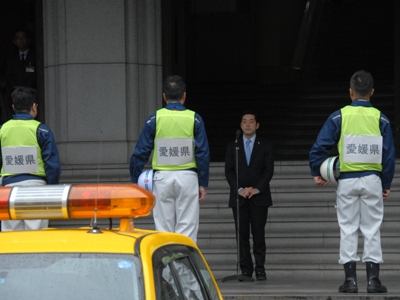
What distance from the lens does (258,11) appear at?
25.7 m

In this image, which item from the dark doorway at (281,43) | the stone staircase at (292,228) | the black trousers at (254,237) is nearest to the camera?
the black trousers at (254,237)

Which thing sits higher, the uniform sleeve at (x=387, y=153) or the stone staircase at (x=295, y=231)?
the uniform sleeve at (x=387, y=153)

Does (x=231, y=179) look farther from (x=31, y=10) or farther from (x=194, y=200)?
(x=31, y=10)

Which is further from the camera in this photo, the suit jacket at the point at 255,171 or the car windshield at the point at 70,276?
the suit jacket at the point at 255,171

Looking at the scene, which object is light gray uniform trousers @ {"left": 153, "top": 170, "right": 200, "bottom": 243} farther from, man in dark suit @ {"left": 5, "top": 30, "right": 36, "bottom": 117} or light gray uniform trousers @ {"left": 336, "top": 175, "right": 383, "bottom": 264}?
man in dark suit @ {"left": 5, "top": 30, "right": 36, "bottom": 117}

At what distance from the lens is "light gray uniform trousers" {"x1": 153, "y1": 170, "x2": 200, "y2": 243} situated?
9.99 meters

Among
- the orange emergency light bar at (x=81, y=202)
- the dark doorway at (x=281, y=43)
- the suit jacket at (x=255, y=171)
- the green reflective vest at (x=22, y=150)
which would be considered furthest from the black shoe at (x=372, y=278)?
the dark doorway at (x=281, y=43)

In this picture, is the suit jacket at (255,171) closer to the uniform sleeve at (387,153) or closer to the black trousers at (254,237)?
the black trousers at (254,237)

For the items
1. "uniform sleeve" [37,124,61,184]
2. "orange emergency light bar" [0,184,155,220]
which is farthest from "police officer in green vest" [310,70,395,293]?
"orange emergency light bar" [0,184,155,220]

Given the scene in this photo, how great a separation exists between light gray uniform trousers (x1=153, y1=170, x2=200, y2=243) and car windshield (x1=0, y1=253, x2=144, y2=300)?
5.53 meters

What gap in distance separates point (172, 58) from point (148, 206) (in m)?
12.0

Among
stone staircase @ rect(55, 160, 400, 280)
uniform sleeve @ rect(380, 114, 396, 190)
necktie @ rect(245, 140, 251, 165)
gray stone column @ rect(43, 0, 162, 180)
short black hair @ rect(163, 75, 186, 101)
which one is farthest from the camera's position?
gray stone column @ rect(43, 0, 162, 180)

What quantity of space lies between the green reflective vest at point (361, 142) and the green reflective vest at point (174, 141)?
1.46 m

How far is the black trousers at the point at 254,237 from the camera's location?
11.4 meters
